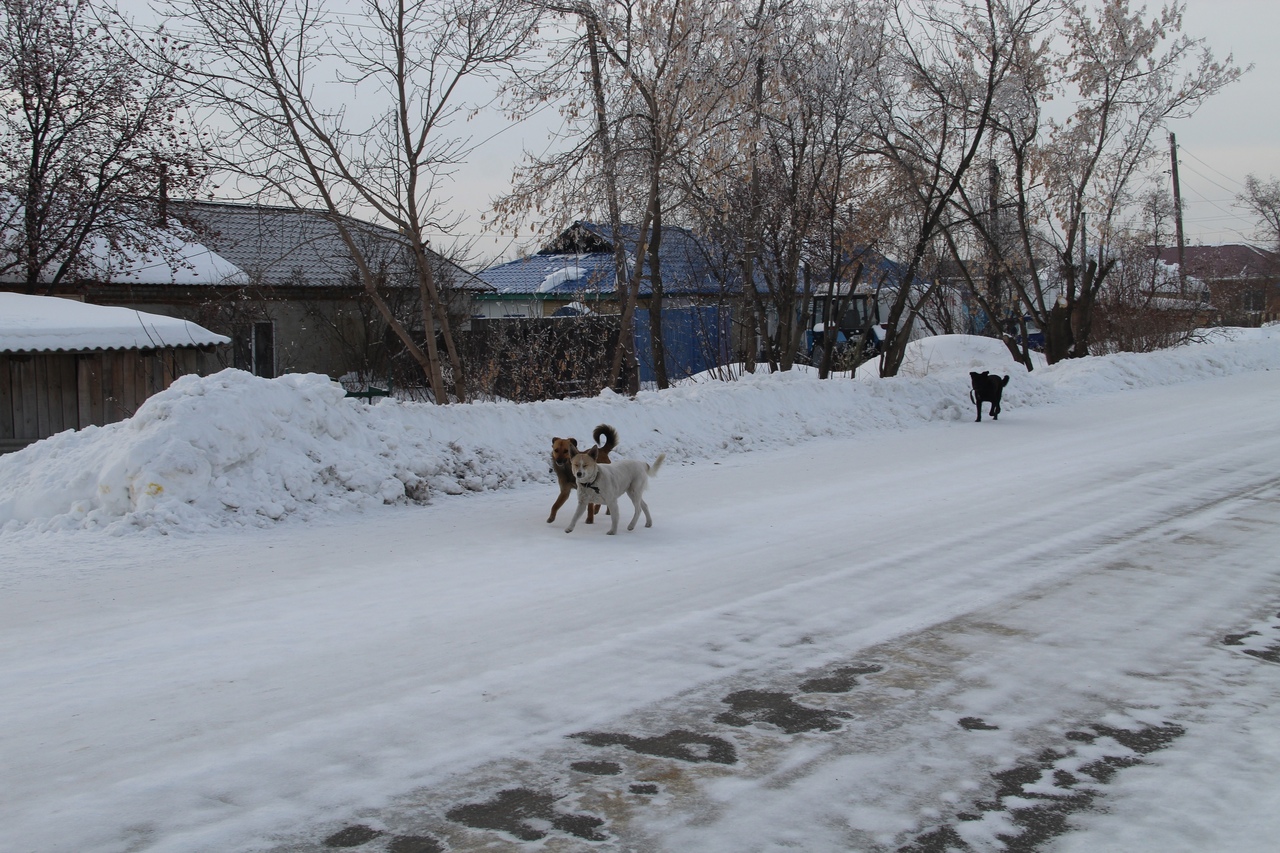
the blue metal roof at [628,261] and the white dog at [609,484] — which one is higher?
the blue metal roof at [628,261]

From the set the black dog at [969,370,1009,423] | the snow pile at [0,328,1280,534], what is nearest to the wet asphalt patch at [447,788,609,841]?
the snow pile at [0,328,1280,534]

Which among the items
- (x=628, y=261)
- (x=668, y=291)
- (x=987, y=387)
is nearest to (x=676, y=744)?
(x=628, y=261)

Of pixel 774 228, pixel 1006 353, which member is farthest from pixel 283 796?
pixel 1006 353

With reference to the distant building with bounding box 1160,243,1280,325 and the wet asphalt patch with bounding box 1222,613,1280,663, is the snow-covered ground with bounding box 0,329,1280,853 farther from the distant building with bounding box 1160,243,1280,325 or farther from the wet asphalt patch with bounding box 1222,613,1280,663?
the distant building with bounding box 1160,243,1280,325

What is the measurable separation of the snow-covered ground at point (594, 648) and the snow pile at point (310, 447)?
0.04 metres

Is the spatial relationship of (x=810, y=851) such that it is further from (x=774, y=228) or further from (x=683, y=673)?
(x=774, y=228)

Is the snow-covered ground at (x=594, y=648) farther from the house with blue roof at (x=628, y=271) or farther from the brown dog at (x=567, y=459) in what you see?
the house with blue roof at (x=628, y=271)

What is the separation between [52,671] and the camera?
5293 millimetres

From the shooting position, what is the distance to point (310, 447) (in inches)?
397

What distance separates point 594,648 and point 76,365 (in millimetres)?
12280

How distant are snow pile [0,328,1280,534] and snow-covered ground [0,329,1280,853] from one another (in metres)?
0.04

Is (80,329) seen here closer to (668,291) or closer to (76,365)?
(76,365)

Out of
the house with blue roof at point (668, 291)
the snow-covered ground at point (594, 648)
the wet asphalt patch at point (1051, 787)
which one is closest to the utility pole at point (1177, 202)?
the house with blue roof at point (668, 291)

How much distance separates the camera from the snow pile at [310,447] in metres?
8.80
